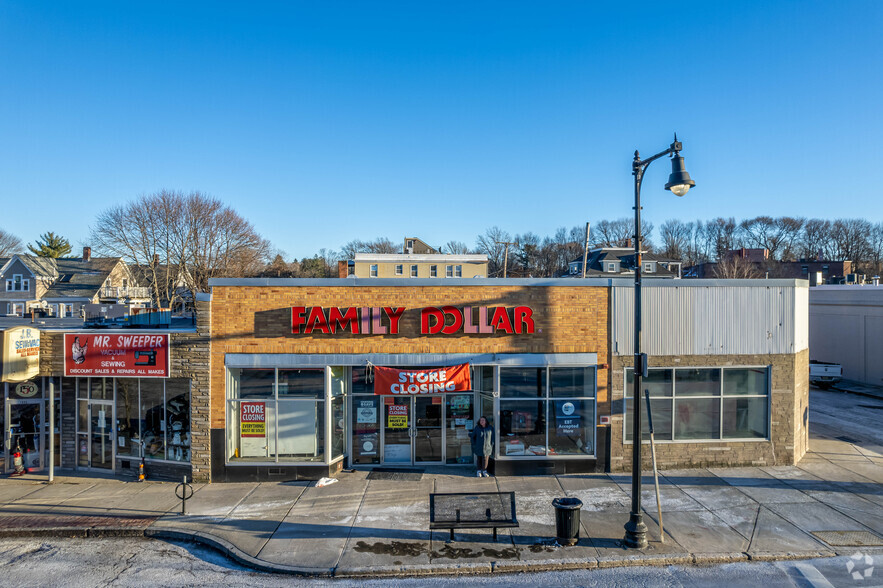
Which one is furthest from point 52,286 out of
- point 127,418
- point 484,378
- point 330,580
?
point 330,580

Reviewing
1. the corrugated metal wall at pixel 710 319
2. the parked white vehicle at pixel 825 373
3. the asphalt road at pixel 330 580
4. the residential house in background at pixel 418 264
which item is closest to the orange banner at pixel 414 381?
the corrugated metal wall at pixel 710 319

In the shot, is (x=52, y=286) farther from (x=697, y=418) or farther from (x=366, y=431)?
(x=697, y=418)

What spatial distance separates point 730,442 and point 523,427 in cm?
549

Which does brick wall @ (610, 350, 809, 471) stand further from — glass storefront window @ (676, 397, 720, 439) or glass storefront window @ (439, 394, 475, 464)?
glass storefront window @ (439, 394, 475, 464)

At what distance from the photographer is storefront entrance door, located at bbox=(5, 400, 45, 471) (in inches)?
582

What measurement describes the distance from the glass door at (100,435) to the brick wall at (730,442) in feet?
44.2

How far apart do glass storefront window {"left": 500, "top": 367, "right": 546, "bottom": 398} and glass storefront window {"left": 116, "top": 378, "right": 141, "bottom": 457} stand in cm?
980

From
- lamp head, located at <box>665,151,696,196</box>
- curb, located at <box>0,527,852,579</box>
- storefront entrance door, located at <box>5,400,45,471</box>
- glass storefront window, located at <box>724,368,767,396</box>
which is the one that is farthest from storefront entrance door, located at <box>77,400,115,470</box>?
glass storefront window, located at <box>724,368,767,396</box>

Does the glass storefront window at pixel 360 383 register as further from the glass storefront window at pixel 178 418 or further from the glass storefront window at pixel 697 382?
the glass storefront window at pixel 697 382

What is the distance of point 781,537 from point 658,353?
5.05 meters

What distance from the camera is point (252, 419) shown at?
1391 centimetres

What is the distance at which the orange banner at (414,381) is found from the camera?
13.7m

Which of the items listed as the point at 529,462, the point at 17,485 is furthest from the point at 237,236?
the point at 529,462

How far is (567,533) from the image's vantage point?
982 cm
